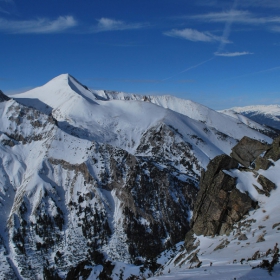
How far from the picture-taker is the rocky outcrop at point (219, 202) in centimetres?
3769

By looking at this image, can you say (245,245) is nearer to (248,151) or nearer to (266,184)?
(266,184)

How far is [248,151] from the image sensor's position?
4694 cm

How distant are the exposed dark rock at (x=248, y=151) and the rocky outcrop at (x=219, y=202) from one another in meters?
3.23

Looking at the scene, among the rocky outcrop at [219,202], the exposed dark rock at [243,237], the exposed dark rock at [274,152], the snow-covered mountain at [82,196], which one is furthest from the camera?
the snow-covered mountain at [82,196]

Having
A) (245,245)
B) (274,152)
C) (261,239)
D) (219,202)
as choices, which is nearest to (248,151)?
(274,152)

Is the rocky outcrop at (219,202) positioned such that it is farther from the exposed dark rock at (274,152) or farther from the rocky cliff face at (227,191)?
the exposed dark rock at (274,152)

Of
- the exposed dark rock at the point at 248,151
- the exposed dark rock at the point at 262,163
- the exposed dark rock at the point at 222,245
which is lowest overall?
the exposed dark rock at the point at 222,245

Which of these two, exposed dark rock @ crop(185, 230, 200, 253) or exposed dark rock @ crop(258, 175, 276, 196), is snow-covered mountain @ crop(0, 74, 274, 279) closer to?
exposed dark rock @ crop(185, 230, 200, 253)

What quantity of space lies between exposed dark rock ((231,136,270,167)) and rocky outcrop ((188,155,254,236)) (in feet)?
10.6

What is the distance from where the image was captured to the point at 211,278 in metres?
19.0

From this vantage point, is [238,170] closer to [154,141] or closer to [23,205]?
[23,205]

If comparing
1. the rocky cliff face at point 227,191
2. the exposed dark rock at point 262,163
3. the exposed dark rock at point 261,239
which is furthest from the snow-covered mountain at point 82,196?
the exposed dark rock at point 261,239

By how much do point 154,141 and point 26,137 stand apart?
255 feet

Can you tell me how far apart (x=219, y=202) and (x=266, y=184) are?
6733mm
